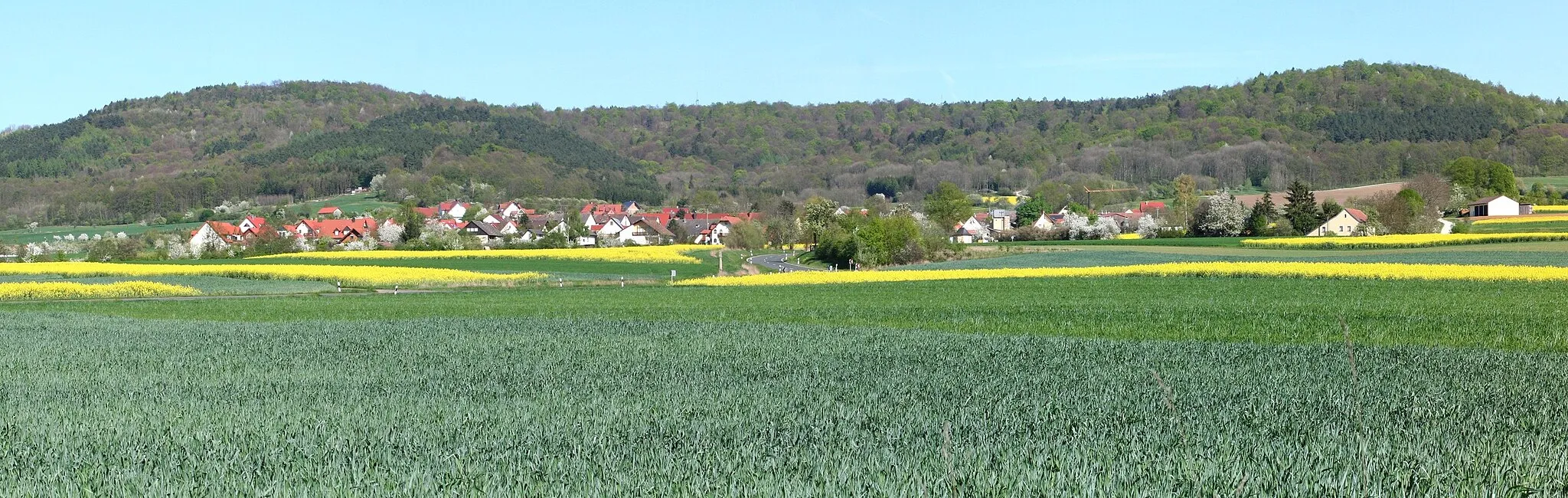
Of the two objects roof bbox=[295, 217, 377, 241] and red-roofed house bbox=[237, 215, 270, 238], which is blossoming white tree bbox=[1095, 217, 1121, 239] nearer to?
roof bbox=[295, 217, 377, 241]

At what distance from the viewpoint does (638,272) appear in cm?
6362

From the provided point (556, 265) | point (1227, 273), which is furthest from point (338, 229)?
point (1227, 273)

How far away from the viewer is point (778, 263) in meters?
81.8

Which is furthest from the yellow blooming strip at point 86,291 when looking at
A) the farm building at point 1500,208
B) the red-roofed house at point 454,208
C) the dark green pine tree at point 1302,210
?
the red-roofed house at point 454,208

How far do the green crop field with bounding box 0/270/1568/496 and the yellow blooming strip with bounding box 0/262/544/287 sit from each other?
96.1 ft

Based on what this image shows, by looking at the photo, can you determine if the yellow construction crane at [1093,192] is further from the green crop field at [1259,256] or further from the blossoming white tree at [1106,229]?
the green crop field at [1259,256]

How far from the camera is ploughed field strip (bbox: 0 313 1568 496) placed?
7.61 meters

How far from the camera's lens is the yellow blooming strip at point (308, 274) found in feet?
174

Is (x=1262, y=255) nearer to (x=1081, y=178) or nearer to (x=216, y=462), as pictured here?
(x=216, y=462)

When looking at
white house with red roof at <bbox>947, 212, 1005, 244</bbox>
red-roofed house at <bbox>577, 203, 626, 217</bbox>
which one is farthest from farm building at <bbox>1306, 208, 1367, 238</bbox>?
red-roofed house at <bbox>577, 203, 626, 217</bbox>

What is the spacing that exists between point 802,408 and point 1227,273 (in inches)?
1433

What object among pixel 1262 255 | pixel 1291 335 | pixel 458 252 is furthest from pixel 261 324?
pixel 458 252

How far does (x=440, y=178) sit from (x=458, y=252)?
93792mm

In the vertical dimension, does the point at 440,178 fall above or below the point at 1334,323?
above
